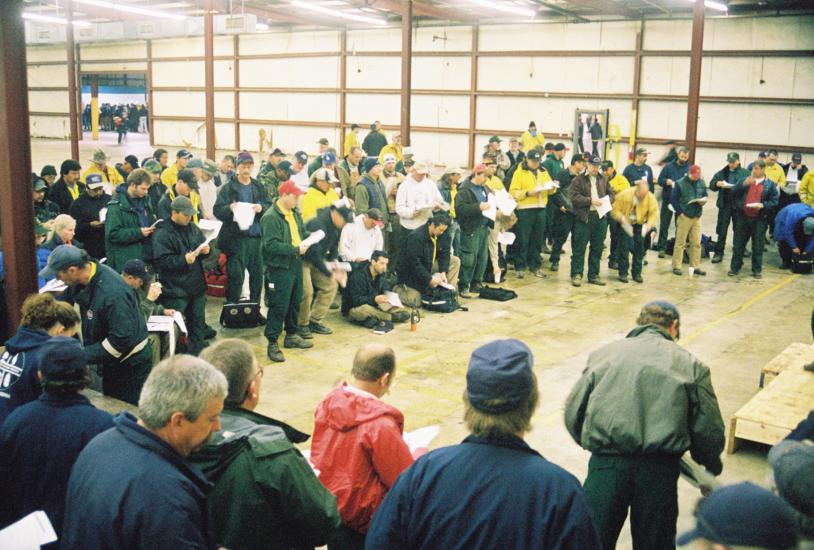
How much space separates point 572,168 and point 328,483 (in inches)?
377

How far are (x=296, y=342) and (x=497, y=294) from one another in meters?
3.54

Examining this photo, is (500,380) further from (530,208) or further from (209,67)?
(209,67)

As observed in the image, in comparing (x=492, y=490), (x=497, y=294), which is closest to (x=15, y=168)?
(x=492, y=490)

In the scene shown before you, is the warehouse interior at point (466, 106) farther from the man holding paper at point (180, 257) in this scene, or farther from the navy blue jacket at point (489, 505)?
the navy blue jacket at point (489, 505)

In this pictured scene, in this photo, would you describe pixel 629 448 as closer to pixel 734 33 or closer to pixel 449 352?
pixel 449 352

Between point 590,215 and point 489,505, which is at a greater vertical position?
point 590,215

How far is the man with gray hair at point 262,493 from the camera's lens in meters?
2.77

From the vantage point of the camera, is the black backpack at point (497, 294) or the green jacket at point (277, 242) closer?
the green jacket at point (277, 242)

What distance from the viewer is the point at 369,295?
9648 millimetres

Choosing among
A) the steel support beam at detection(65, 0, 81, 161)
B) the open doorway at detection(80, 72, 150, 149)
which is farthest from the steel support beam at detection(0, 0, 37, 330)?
the open doorway at detection(80, 72, 150, 149)

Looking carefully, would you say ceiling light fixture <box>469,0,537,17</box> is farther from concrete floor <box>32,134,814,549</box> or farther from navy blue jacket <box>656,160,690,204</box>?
concrete floor <box>32,134,814,549</box>

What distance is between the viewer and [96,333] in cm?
557

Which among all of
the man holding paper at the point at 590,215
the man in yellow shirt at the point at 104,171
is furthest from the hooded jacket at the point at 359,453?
the man holding paper at the point at 590,215

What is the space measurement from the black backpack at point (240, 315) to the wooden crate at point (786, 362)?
18.7ft
